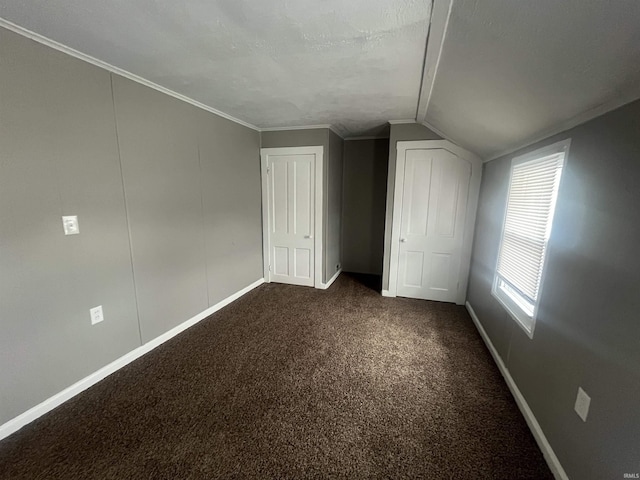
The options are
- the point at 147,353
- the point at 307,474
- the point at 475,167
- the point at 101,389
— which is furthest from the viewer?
the point at 475,167

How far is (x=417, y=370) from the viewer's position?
2170 mm

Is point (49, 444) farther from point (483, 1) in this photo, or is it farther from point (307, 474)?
point (483, 1)

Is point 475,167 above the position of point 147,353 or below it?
above

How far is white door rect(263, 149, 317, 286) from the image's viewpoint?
12.3ft

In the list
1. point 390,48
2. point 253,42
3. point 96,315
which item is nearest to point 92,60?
point 253,42

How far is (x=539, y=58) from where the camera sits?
3.99 ft

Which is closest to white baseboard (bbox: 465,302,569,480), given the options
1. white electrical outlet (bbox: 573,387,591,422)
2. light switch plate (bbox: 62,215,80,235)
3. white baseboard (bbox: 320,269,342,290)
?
white electrical outlet (bbox: 573,387,591,422)

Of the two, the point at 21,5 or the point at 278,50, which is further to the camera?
the point at 278,50

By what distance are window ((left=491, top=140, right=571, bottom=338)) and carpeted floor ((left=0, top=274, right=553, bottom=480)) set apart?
630 mm

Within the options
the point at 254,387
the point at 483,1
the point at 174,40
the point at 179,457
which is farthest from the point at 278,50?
the point at 179,457

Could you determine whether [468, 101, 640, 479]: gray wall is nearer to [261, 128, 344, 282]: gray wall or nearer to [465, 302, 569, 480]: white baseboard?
[465, 302, 569, 480]: white baseboard

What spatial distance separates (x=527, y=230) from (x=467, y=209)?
1.37 metres

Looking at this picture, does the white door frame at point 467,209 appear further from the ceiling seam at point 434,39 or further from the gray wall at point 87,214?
the gray wall at point 87,214

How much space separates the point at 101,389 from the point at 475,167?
13.7ft
